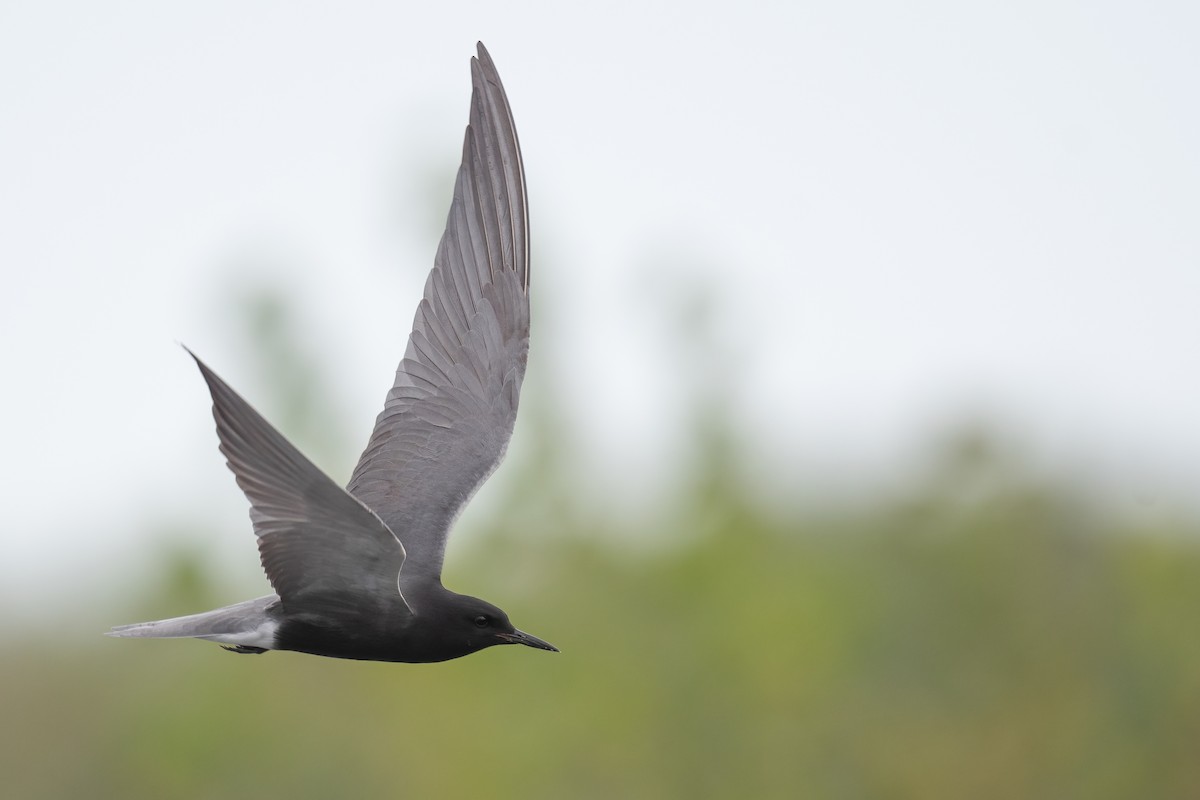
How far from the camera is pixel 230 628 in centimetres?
951

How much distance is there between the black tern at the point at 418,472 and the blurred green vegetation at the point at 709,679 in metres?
31.3

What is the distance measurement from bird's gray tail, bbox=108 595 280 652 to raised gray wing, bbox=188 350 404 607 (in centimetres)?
21

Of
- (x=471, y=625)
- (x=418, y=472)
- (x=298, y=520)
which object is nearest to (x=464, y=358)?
(x=418, y=472)

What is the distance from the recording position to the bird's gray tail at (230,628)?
940cm

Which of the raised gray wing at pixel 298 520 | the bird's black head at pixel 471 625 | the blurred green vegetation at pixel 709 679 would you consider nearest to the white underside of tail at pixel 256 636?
the raised gray wing at pixel 298 520

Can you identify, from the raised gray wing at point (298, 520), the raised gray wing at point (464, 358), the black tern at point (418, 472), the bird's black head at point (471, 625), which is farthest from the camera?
the raised gray wing at point (464, 358)

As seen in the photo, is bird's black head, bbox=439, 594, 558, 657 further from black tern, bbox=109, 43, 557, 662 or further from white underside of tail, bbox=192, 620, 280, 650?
white underside of tail, bbox=192, 620, 280, 650

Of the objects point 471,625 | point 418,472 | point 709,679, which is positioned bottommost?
point 471,625

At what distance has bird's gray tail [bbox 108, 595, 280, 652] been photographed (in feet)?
30.8

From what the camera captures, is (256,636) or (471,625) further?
(471,625)

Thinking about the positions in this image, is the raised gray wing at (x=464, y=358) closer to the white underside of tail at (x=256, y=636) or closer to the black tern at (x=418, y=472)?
the black tern at (x=418, y=472)

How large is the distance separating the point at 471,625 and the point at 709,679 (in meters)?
40.8

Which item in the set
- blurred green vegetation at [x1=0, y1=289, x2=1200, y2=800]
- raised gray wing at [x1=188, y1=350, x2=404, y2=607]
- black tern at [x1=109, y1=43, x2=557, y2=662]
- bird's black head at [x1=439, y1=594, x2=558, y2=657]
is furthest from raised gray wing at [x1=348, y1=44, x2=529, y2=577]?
blurred green vegetation at [x1=0, y1=289, x2=1200, y2=800]

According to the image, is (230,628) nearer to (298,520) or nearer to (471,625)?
(298,520)
